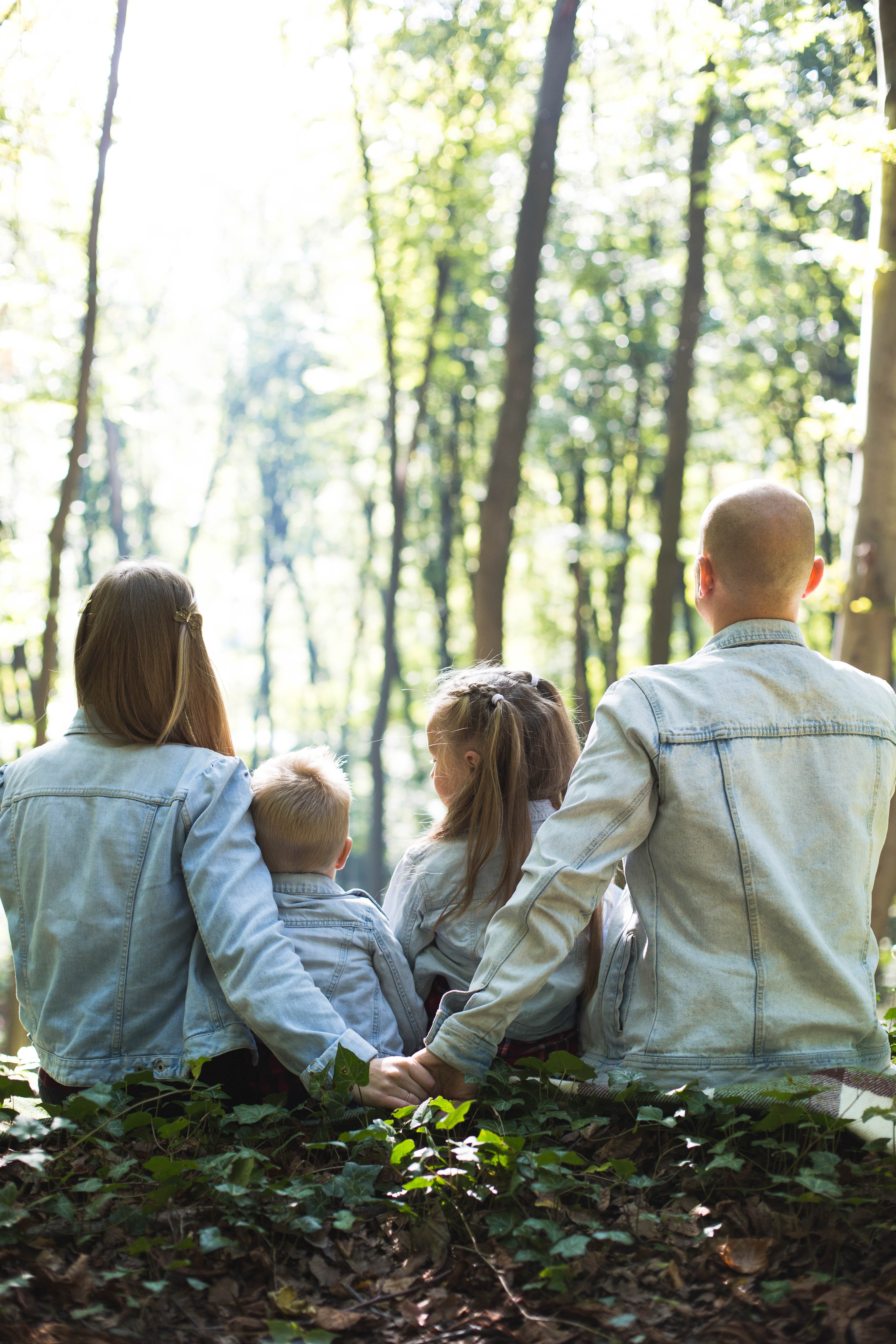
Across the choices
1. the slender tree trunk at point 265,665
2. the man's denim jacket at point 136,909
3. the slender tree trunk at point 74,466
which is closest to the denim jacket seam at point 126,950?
the man's denim jacket at point 136,909

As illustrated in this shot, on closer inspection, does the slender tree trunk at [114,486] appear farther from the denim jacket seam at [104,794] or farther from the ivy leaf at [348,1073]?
the ivy leaf at [348,1073]

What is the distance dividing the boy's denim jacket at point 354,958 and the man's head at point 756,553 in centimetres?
143

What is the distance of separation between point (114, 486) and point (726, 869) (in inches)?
800

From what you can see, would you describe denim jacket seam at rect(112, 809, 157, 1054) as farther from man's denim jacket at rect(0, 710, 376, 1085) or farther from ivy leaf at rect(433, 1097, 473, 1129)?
ivy leaf at rect(433, 1097, 473, 1129)

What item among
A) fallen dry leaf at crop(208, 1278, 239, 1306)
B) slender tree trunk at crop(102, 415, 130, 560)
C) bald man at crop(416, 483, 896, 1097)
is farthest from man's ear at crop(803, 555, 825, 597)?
slender tree trunk at crop(102, 415, 130, 560)

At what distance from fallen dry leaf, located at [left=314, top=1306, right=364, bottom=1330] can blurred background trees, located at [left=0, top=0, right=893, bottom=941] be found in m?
1.88

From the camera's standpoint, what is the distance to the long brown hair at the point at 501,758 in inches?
125

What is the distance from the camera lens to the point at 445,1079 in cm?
284

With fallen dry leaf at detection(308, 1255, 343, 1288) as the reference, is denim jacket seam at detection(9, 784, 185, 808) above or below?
above

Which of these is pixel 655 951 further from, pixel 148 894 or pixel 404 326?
pixel 404 326

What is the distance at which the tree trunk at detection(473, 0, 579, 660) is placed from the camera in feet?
25.1

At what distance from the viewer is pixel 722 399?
16500 mm

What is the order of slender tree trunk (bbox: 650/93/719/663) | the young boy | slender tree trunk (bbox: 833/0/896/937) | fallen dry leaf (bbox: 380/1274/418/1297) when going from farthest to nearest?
slender tree trunk (bbox: 650/93/719/663) → slender tree trunk (bbox: 833/0/896/937) → the young boy → fallen dry leaf (bbox: 380/1274/418/1297)

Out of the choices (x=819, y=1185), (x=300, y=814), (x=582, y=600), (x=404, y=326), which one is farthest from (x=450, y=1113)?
(x=582, y=600)
